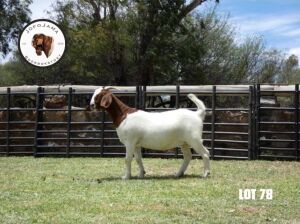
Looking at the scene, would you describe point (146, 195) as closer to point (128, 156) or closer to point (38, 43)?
point (128, 156)

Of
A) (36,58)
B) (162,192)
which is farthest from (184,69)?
(162,192)

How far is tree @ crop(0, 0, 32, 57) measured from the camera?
30.9 metres

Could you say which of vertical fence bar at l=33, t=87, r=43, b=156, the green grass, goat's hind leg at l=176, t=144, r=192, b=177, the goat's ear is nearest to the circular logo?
the green grass

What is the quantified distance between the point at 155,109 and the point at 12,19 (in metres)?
15.8

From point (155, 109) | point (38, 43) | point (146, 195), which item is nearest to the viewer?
point (146, 195)

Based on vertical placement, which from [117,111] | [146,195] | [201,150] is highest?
[117,111]

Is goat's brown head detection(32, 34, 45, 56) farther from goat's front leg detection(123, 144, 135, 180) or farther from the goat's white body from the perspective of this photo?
goat's front leg detection(123, 144, 135, 180)

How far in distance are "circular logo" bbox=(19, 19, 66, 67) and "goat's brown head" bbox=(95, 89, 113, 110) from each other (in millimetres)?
2982

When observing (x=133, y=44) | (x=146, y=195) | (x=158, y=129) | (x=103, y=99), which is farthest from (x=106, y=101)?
(x=133, y=44)

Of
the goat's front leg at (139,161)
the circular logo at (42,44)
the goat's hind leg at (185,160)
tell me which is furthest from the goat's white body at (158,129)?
the circular logo at (42,44)

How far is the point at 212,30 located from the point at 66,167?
74.1ft

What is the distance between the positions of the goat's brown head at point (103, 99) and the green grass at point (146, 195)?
1493 millimetres

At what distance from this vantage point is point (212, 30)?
35469 mm

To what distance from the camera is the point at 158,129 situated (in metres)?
11.8
